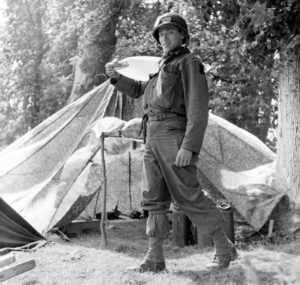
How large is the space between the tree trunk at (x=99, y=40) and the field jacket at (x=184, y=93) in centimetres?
640

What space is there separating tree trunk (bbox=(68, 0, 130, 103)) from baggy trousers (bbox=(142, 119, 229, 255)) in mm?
6519

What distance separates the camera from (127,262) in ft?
14.9

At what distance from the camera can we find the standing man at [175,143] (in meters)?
3.83

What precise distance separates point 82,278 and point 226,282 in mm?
1106

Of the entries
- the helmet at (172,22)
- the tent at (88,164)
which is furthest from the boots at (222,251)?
the helmet at (172,22)

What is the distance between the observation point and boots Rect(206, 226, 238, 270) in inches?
154

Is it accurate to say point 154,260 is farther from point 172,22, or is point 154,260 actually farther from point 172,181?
point 172,22

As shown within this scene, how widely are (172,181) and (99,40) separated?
8.09 m

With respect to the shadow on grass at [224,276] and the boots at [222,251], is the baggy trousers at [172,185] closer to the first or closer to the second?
the boots at [222,251]

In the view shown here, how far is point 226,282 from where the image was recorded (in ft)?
12.1

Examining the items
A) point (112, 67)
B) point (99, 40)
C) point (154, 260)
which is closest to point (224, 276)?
point (154, 260)

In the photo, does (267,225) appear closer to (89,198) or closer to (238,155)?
(238,155)

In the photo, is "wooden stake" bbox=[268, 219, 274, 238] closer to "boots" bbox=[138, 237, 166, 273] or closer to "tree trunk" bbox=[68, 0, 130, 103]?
"boots" bbox=[138, 237, 166, 273]

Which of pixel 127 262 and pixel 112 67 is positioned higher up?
pixel 112 67
